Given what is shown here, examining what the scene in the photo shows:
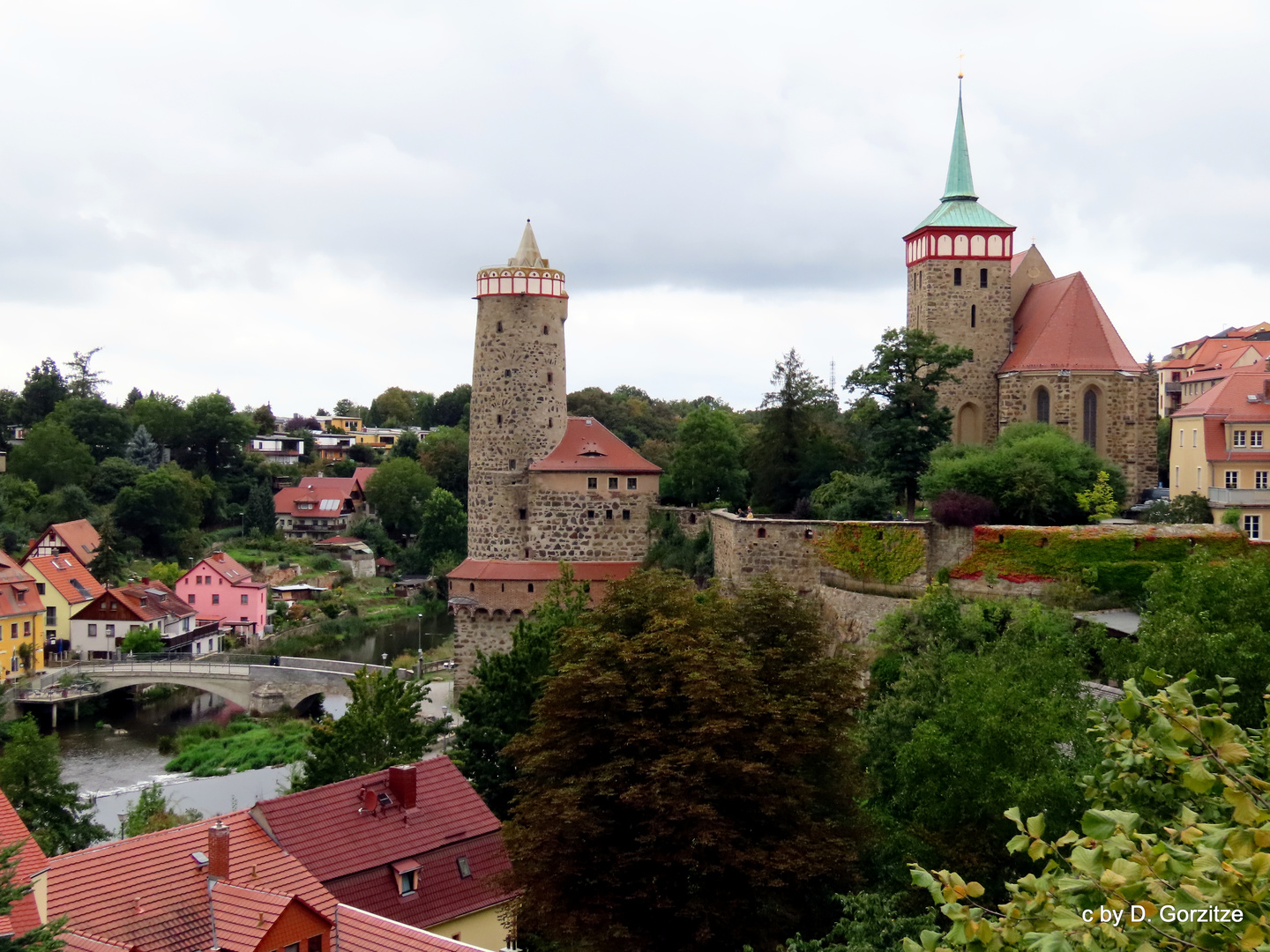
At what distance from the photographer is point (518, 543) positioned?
39.0m

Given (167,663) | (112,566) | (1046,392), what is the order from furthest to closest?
(112,566) → (167,663) → (1046,392)

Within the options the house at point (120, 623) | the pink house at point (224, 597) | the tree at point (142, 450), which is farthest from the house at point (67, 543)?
the tree at point (142, 450)

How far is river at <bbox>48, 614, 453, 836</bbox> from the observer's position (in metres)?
32.6

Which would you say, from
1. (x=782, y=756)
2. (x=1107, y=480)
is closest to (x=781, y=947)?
(x=782, y=756)

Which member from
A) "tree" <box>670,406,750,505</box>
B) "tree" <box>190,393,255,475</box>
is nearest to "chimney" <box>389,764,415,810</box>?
"tree" <box>670,406,750,505</box>

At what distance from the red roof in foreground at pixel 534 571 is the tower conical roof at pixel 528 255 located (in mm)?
9170

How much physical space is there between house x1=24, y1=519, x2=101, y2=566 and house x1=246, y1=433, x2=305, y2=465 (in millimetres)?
36213

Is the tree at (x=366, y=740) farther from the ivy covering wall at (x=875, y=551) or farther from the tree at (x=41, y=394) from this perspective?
the tree at (x=41, y=394)

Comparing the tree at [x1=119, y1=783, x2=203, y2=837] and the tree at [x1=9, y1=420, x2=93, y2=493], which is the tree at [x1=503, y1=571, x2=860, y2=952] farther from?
the tree at [x1=9, y1=420, x2=93, y2=493]

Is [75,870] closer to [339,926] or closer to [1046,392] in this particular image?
[339,926]

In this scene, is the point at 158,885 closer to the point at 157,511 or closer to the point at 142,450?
the point at 157,511

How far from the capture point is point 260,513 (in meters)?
78.2

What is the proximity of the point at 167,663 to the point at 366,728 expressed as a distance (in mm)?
24786

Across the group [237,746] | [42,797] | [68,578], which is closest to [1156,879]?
[42,797]
